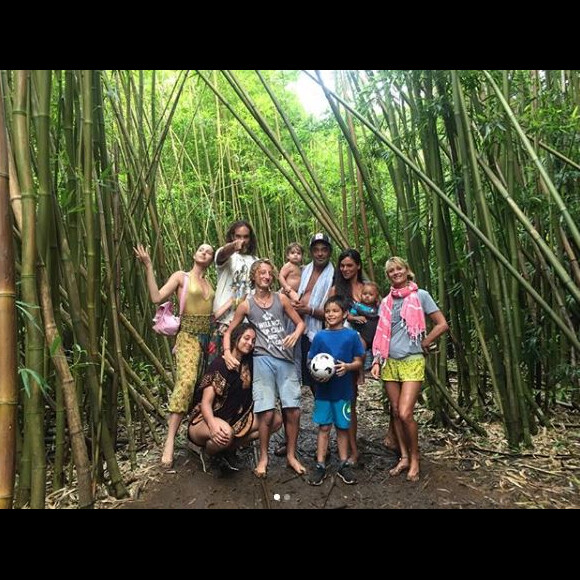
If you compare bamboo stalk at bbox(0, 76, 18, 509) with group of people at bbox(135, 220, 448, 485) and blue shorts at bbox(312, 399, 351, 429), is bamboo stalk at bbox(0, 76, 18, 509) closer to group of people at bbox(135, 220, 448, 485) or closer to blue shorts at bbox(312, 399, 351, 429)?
group of people at bbox(135, 220, 448, 485)

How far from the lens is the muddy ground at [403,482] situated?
227cm

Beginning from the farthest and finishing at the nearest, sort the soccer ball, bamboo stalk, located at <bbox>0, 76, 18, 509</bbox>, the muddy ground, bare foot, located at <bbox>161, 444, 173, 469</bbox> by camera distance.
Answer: bare foot, located at <bbox>161, 444, 173, 469</bbox> < the soccer ball < the muddy ground < bamboo stalk, located at <bbox>0, 76, 18, 509</bbox>

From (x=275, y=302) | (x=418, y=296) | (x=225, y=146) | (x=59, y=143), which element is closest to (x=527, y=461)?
(x=418, y=296)

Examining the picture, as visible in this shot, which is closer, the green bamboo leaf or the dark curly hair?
the green bamboo leaf

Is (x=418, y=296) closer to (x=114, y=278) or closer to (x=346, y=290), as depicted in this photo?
(x=346, y=290)

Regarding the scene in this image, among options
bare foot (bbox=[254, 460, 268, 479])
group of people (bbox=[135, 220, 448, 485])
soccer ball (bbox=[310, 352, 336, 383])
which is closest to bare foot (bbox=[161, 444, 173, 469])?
group of people (bbox=[135, 220, 448, 485])

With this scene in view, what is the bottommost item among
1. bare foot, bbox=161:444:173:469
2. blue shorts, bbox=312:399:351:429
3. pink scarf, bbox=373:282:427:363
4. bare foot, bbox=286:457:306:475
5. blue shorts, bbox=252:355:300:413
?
bare foot, bbox=286:457:306:475

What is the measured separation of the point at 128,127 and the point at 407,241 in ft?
6.92

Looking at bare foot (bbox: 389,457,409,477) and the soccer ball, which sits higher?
the soccer ball

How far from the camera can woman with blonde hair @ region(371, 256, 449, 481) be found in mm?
2459

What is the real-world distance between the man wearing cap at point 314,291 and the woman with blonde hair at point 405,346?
1.54 feet

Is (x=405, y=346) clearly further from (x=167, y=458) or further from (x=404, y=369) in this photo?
(x=167, y=458)

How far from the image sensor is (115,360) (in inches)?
99.0

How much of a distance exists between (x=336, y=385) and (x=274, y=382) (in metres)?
0.34
